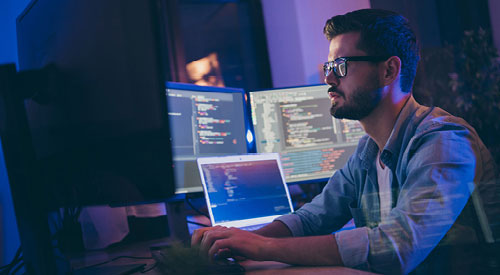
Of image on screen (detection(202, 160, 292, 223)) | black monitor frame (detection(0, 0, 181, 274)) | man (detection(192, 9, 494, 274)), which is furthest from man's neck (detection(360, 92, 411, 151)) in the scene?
black monitor frame (detection(0, 0, 181, 274))

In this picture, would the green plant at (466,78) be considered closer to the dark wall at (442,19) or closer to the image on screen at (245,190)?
the dark wall at (442,19)

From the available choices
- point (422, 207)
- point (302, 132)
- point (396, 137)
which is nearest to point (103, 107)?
point (422, 207)

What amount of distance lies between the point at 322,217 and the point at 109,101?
0.76 meters

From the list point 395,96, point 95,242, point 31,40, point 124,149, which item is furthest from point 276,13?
point 124,149

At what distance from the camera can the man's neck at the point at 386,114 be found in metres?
1.14

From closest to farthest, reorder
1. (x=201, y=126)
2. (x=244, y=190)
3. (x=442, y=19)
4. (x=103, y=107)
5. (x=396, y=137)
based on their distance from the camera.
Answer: (x=103, y=107)
(x=396, y=137)
(x=244, y=190)
(x=201, y=126)
(x=442, y=19)

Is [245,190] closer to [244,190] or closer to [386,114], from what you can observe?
[244,190]

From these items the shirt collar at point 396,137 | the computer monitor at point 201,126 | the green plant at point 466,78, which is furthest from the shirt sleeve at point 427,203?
the green plant at point 466,78

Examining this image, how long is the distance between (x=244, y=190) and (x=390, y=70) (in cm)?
59

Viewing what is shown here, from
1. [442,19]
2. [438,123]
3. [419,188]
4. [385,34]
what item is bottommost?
[419,188]

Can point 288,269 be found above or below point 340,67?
below

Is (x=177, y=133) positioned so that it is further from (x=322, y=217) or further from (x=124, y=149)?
(x=124, y=149)

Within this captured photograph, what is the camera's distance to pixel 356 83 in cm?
116

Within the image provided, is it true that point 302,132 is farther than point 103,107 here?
Yes
